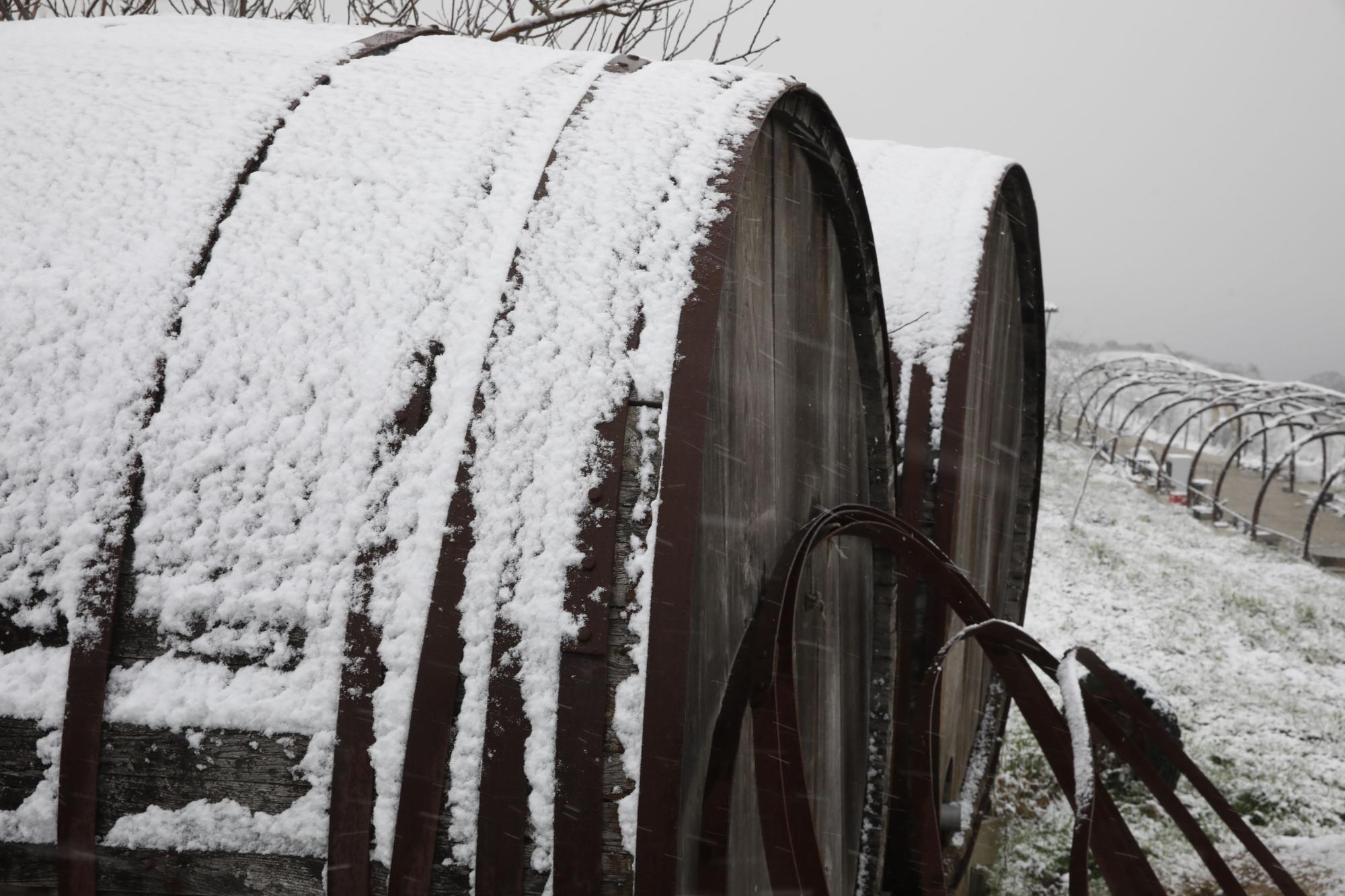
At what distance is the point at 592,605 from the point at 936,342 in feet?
6.60

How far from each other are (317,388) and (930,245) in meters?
2.34

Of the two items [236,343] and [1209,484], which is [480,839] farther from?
[1209,484]

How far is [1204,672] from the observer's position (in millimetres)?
8203

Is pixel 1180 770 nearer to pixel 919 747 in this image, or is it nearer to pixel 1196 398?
pixel 919 747

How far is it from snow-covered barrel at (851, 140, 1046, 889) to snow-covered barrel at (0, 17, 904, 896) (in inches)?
55.4

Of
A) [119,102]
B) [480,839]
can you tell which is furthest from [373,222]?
[480,839]

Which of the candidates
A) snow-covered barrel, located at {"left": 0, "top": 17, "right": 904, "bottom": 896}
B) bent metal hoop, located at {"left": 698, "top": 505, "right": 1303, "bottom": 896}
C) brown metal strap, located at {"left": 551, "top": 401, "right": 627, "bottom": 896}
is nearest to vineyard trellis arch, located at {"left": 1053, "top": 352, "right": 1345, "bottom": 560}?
bent metal hoop, located at {"left": 698, "top": 505, "right": 1303, "bottom": 896}

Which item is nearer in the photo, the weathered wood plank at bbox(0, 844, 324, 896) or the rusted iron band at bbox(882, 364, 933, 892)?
the weathered wood plank at bbox(0, 844, 324, 896)

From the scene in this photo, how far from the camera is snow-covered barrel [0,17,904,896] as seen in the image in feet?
3.69

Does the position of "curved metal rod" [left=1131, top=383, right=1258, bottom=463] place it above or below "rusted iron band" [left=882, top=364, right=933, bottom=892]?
above

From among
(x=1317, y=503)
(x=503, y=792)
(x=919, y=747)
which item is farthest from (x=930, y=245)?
(x=1317, y=503)

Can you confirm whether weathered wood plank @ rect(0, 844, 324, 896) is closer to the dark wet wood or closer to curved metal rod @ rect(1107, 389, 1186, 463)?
the dark wet wood

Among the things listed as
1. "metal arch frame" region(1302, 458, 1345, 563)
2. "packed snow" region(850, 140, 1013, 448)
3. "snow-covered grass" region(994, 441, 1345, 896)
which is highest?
"packed snow" region(850, 140, 1013, 448)

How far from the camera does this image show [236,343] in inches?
50.5
